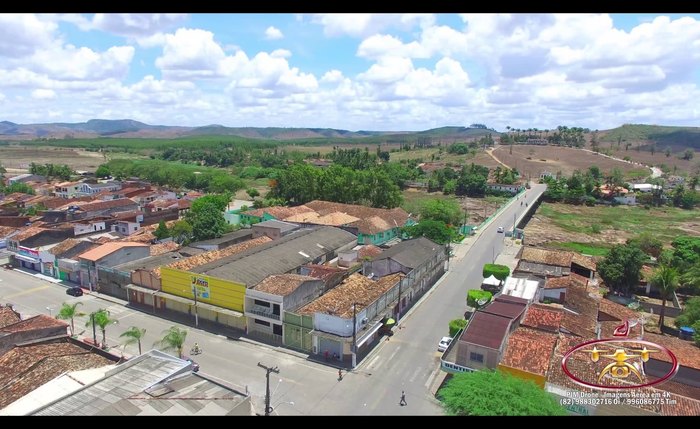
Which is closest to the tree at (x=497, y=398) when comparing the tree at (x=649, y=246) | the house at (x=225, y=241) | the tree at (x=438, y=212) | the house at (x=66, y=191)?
the house at (x=225, y=241)

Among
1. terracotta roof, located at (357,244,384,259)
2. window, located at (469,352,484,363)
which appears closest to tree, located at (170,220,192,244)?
terracotta roof, located at (357,244,384,259)

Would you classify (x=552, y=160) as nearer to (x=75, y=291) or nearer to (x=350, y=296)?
(x=350, y=296)

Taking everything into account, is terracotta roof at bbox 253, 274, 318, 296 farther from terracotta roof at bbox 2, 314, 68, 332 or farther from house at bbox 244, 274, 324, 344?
terracotta roof at bbox 2, 314, 68, 332

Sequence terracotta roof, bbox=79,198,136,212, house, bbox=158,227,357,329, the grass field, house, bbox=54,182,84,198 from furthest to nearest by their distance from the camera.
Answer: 1. house, bbox=54,182,84,198
2. terracotta roof, bbox=79,198,136,212
3. the grass field
4. house, bbox=158,227,357,329

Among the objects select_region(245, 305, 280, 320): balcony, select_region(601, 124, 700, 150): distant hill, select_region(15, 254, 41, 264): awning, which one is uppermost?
select_region(601, 124, 700, 150): distant hill

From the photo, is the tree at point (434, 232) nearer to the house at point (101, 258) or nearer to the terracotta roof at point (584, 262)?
the terracotta roof at point (584, 262)

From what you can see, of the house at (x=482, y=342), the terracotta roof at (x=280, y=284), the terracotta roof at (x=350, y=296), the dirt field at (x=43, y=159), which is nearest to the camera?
the house at (x=482, y=342)
